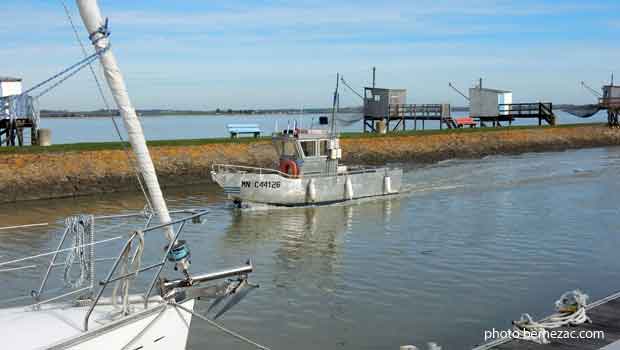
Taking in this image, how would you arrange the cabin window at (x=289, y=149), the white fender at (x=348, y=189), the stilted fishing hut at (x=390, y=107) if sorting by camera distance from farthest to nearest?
the stilted fishing hut at (x=390, y=107) < the white fender at (x=348, y=189) < the cabin window at (x=289, y=149)

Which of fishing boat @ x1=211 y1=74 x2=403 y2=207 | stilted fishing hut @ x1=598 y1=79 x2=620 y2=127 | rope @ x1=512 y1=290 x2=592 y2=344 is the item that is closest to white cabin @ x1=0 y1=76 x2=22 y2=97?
fishing boat @ x1=211 y1=74 x2=403 y2=207

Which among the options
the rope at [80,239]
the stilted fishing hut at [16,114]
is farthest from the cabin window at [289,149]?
the rope at [80,239]

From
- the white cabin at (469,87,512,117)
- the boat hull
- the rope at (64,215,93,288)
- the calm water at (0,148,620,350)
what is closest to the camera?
the rope at (64,215,93,288)

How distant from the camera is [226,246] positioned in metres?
21.3

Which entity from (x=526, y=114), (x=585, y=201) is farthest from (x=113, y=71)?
(x=526, y=114)

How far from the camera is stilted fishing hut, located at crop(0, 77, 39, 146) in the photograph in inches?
1483

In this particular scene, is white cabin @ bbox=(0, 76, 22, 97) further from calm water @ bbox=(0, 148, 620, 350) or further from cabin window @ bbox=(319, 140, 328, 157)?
cabin window @ bbox=(319, 140, 328, 157)

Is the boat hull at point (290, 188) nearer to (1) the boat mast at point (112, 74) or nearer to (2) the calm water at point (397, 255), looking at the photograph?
(2) the calm water at point (397, 255)

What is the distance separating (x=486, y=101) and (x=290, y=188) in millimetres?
40864

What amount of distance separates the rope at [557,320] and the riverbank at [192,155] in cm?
2085

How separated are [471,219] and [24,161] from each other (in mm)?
19705

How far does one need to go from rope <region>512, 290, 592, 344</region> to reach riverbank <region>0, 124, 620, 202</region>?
20853mm

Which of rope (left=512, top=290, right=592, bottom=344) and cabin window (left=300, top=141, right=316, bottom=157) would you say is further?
cabin window (left=300, top=141, right=316, bottom=157)

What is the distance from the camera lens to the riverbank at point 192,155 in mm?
32219
